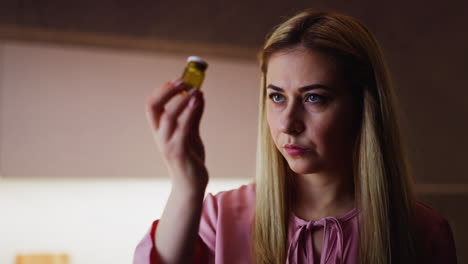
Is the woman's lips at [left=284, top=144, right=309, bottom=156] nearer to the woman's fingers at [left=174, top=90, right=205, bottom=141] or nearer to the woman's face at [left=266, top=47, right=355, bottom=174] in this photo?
the woman's face at [left=266, top=47, right=355, bottom=174]

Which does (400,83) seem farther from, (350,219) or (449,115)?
(350,219)

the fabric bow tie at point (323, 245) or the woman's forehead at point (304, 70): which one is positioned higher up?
the woman's forehead at point (304, 70)

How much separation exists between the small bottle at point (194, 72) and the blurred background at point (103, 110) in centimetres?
83

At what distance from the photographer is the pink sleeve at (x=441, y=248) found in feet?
2.84

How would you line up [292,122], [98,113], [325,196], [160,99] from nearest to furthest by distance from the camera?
A: [160,99] < [292,122] < [325,196] < [98,113]

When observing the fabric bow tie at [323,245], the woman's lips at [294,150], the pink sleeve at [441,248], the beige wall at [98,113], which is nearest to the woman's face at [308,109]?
the woman's lips at [294,150]

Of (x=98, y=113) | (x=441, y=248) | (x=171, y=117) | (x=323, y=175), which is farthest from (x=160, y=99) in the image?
(x=98, y=113)

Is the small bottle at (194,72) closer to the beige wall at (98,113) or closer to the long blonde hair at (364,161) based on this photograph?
the long blonde hair at (364,161)

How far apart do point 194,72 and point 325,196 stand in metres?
0.38

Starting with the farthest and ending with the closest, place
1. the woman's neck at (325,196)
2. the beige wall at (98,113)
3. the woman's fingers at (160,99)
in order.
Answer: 1. the beige wall at (98,113)
2. the woman's neck at (325,196)
3. the woman's fingers at (160,99)

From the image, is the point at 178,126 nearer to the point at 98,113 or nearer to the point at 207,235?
the point at 207,235

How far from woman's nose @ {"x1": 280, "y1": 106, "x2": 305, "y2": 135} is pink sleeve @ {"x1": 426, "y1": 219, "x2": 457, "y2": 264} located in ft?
1.23

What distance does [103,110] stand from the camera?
1424 millimetres

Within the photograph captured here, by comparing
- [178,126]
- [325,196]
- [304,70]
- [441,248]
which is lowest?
[441,248]
